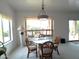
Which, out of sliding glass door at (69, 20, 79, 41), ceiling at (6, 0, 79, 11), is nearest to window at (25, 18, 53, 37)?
ceiling at (6, 0, 79, 11)

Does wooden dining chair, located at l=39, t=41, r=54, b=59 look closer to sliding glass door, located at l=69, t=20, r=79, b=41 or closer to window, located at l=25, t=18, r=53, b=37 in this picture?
window, located at l=25, t=18, r=53, b=37

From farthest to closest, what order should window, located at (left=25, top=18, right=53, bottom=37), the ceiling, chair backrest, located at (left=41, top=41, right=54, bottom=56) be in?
window, located at (left=25, top=18, right=53, bottom=37), the ceiling, chair backrest, located at (left=41, top=41, right=54, bottom=56)

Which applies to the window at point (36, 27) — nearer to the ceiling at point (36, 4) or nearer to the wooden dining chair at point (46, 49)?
the ceiling at point (36, 4)

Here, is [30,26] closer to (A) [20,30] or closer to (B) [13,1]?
(A) [20,30]

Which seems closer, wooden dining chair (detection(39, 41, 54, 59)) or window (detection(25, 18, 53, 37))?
wooden dining chair (detection(39, 41, 54, 59))

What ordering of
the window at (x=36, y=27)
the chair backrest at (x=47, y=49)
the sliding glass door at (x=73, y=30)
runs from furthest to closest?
the sliding glass door at (x=73, y=30), the window at (x=36, y=27), the chair backrest at (x=47, y=49)

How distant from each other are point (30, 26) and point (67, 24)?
2830mm

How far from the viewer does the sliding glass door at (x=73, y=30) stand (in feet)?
30.2

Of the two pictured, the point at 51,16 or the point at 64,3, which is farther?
the point at 51,16

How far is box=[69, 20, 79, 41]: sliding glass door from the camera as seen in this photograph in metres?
9.19

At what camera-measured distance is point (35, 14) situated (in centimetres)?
826

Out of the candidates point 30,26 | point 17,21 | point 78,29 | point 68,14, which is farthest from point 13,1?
point 78,29

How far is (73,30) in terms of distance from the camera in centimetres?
937

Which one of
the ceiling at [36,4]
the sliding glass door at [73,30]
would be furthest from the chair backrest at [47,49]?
the sliding glass door at [73,30]
